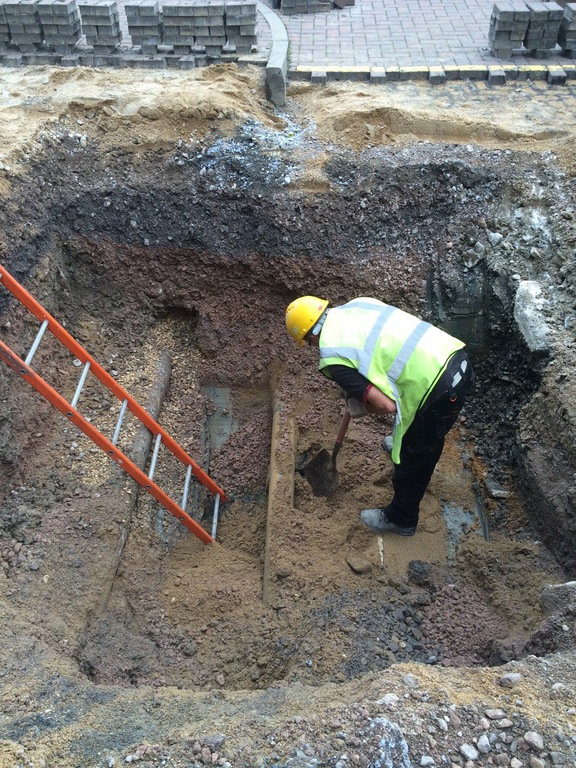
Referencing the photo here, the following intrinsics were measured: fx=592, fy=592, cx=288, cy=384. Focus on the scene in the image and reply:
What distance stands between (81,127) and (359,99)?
3.10 m

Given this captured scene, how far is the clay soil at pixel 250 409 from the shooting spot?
10.9ft

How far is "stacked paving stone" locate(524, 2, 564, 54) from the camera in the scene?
768 centimetres

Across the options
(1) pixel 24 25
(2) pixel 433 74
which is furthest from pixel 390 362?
(1) pixel 24 25

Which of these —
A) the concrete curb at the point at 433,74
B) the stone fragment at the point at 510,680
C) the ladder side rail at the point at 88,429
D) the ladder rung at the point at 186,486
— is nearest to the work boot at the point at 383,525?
the ladder side rail at the point at 88,429

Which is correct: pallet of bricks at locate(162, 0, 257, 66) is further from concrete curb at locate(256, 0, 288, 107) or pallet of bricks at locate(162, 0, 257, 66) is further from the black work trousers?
the black work trousers

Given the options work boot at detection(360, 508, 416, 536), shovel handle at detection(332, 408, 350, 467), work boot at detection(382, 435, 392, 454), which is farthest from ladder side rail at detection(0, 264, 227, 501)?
work boot at detection(382, 435, 392, 454)

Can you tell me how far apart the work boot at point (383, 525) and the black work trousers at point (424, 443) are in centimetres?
4

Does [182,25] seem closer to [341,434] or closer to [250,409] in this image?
[250,409]

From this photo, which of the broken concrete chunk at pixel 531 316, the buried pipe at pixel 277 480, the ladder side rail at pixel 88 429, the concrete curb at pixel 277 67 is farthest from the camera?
the concrete curb at pixel 277 67

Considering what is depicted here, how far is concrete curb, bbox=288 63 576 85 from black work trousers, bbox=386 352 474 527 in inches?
194

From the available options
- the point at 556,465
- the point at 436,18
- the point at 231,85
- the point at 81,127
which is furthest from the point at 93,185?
the point at 436,18

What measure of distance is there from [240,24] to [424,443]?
6.17 metres

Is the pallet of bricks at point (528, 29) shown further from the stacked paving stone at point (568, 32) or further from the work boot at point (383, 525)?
the work boot at point (383, 525)

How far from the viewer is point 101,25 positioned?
296 inches
